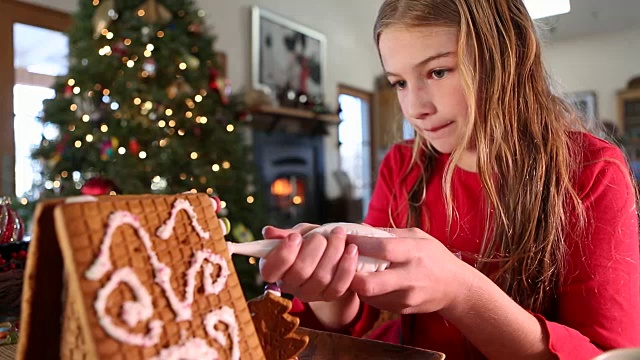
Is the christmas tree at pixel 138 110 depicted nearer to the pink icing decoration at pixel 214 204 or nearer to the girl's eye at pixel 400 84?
the girl's eye at pixel 400 84

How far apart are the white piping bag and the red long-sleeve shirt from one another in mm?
319

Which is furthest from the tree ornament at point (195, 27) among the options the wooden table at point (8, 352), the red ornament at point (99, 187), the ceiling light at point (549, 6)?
the ceiling light at point (549, 6)

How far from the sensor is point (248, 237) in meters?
2.49

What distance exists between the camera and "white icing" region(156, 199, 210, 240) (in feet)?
1.28

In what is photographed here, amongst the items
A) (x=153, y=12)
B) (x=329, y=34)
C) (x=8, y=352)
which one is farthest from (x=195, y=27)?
(x=329, y=34)

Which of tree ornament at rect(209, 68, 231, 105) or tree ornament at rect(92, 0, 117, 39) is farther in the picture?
tree ornament at rect(209, 68, 231, 105)

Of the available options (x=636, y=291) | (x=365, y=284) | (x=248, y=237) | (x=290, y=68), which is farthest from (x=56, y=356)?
(x=290, y=68)

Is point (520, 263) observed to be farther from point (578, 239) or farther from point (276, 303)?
point (276, 303)

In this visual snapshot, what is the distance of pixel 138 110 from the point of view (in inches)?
93.4

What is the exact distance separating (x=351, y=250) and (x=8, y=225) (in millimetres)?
565

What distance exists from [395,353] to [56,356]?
1.01 ft

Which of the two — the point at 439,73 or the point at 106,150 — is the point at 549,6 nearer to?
the point at 106,150

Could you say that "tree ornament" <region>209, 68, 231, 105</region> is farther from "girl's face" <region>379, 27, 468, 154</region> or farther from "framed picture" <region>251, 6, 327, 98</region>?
"girl's face" <region>379, 27, 468, 154</region>

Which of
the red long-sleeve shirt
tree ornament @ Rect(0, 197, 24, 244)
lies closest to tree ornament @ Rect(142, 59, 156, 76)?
tree ornament @ Rect(0, 197, 24, 244)
